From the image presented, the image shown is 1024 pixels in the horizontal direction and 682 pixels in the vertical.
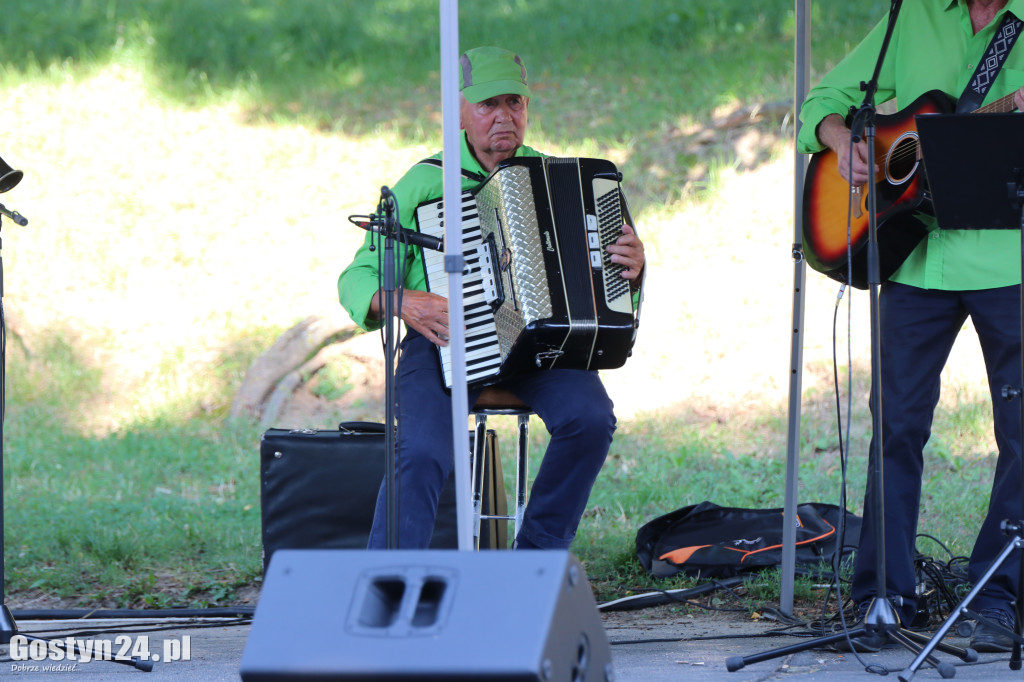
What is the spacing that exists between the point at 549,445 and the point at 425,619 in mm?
1386

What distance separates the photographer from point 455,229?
245 cm

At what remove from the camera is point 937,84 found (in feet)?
9.71

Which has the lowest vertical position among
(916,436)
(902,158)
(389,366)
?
(916,436)

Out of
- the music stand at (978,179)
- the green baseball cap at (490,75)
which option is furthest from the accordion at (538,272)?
the music stand at (978,179)

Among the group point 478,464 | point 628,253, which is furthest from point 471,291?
point 478,464

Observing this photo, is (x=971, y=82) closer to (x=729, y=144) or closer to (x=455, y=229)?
(x=455, y=229)

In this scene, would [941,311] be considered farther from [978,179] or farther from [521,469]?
[521,469]

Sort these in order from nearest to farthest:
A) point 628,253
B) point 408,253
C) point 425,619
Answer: point 425,619 → point 628,253 → point 408,253

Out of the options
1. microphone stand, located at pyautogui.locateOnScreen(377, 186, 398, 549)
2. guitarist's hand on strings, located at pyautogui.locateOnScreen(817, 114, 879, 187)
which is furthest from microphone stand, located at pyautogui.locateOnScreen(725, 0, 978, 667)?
microphone stand, located at pyautogui.locateOnScreen(377, 186, 398, 549)

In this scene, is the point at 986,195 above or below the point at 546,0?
below

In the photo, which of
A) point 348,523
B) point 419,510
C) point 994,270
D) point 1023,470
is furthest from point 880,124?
point 348,523

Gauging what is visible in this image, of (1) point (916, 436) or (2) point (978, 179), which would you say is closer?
(2) point (978, 179)

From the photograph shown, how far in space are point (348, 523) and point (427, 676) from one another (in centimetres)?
197

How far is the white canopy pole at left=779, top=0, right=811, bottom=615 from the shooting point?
3.28 metres
